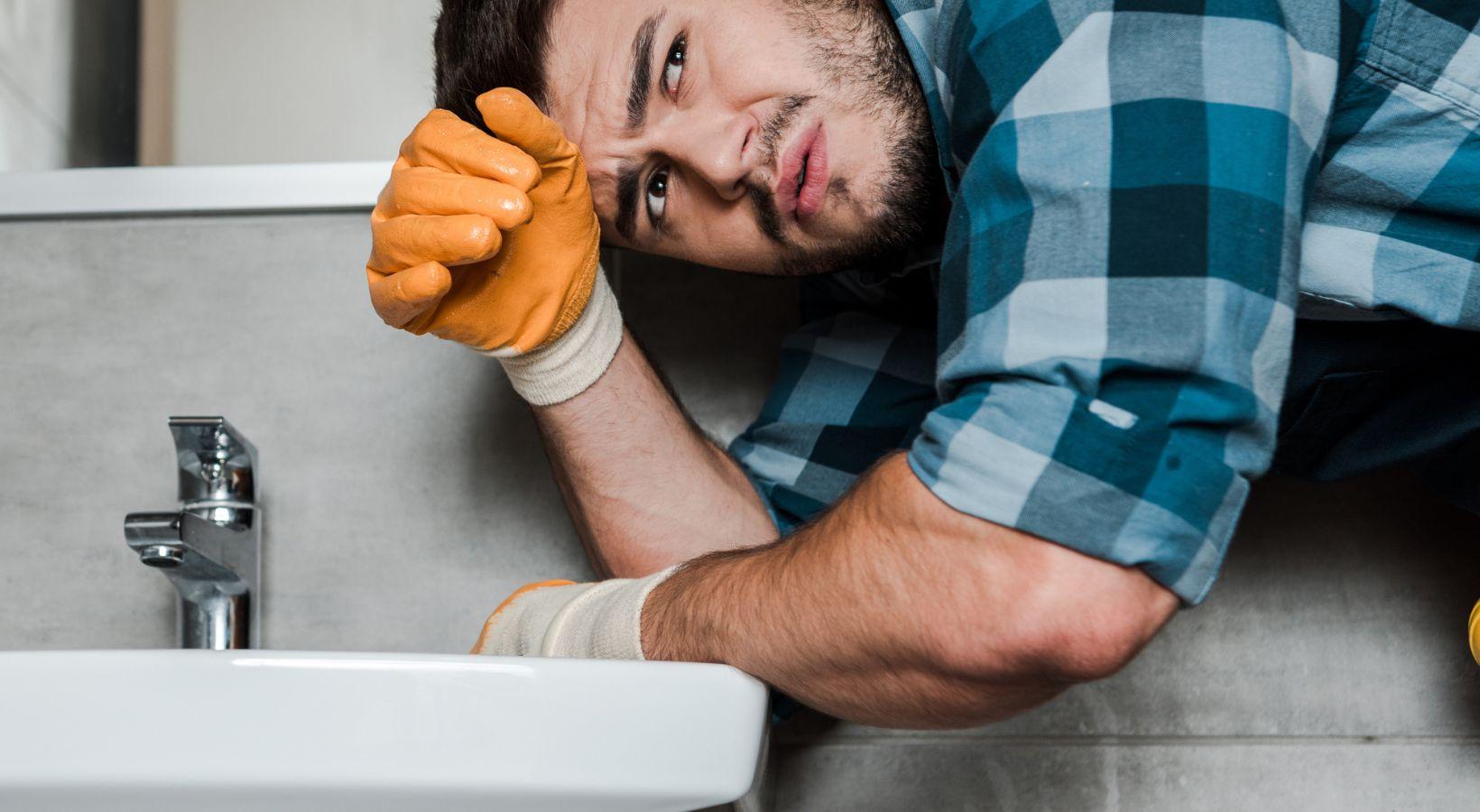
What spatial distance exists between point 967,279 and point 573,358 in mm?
397

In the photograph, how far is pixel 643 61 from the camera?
79 centimetres

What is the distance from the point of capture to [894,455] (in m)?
0.57

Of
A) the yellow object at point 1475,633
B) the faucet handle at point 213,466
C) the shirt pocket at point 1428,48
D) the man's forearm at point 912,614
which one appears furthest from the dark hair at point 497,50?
the yellow object at point 1475,633

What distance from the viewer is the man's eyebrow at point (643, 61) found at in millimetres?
793

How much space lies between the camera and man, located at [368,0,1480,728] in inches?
19.6

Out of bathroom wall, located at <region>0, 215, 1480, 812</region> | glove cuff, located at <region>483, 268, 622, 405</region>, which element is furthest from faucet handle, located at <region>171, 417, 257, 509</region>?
glove cuff, located at <region>483, 268, 622, 405</region>

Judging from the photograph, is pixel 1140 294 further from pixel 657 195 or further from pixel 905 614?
pixel 657 195

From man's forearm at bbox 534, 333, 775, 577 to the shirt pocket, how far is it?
1.71 feet

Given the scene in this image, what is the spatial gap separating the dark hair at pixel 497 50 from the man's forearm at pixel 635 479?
20cm

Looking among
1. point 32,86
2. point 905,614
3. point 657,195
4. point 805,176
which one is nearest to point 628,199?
point 657,195

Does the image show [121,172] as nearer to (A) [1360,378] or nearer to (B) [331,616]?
(B) [331,616]

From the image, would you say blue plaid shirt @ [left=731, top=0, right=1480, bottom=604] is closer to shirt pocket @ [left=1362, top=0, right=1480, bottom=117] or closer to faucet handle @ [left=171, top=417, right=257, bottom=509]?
shirt pocket @ [left=1362, top=0, right=1480, bottom=117]

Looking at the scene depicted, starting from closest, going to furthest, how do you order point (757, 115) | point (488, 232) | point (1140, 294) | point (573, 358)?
point (1140, 294) → point (488, 232) → point (757, 115) → point (573, 358)

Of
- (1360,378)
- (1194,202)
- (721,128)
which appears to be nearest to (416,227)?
(721,128)
